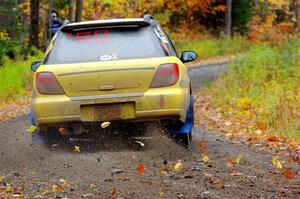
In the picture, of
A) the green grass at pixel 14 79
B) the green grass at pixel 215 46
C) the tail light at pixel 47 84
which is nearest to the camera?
the tail light at pixel 47 84

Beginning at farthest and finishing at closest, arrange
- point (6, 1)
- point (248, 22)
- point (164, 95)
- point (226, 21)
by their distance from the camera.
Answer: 1. point (248, 22)
2. point (226, 21)
3. point (6, 1)
4. point (164, 95)

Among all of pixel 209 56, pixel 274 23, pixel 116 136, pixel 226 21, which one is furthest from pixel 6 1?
pixel 274 23

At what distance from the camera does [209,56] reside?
35.2m

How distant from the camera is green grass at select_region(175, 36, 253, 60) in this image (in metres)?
35.0

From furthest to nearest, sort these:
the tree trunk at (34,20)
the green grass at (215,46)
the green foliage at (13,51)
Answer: the green grass at (215,46) → the tree trunk at (34,20) → the green foliage at (13,51)

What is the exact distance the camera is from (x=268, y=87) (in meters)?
14.1

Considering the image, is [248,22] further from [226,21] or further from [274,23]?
[274,23]

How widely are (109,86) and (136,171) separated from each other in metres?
1.21

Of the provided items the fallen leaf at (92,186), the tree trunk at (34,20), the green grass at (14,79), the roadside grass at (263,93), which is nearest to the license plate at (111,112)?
the fallen leaf at (92,186)

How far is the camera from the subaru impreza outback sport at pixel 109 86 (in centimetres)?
758

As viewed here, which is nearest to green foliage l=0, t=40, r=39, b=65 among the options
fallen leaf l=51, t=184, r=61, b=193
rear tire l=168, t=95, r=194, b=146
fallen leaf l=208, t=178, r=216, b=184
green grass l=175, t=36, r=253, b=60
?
green grass l=175, t=36, r=253, b=60

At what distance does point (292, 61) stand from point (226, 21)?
83.5ft

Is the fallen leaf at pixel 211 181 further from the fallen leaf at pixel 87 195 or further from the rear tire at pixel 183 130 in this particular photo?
the rear tire at pixel 183 130

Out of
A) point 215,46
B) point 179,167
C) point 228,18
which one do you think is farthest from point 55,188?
point 228,18
